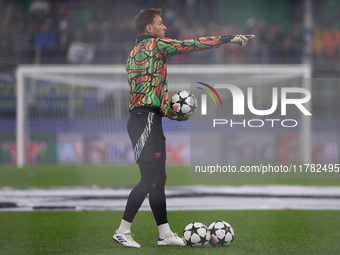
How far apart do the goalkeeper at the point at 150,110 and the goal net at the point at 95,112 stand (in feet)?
31.2

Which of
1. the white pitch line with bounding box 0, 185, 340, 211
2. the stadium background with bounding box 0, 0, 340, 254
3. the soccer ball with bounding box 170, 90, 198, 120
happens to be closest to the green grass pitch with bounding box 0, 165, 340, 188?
the stadium background with bounding box 0, 0, 340, 254

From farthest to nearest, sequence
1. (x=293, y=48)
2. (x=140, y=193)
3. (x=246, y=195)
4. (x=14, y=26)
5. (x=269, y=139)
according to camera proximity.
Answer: (x=14, y=26)
(x=293, y=48)
(x=269, y=139)
(x=246, y=195)
(x=140, y=193)

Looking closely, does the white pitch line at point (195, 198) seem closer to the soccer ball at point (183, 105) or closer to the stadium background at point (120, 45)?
the soccer ball at point (183, 105)

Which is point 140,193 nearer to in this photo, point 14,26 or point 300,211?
point 300,211

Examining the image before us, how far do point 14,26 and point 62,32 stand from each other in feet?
4.80

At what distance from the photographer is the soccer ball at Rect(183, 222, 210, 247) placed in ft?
15.9

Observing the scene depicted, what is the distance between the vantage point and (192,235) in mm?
4852

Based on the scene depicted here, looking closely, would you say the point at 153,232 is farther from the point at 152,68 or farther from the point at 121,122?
the point at 121,122

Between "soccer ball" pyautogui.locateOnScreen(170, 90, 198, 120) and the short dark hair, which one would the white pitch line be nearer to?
"soccer ball" pyautogui.locateOnScreen(170, 90, 198, 120)

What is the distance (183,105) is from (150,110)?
28 cm

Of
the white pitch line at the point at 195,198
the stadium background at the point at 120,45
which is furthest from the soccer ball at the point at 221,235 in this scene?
the stadium background at the point at 120,45

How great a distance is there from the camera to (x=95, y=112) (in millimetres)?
15195

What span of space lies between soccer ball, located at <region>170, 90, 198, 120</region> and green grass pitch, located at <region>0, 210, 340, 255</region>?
1.02m

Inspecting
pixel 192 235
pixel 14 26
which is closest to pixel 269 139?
pixel 14 26
